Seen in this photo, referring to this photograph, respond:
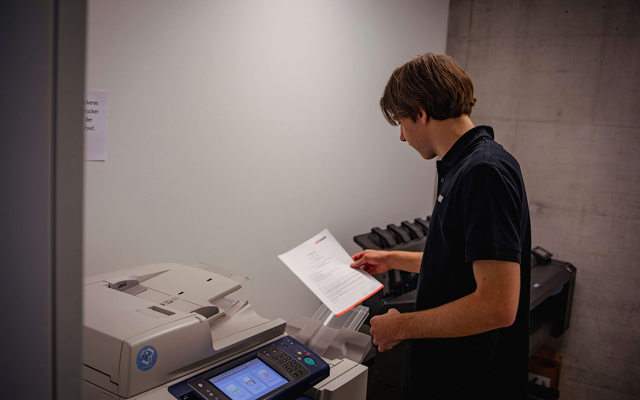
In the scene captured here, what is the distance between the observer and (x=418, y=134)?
58.2 inches

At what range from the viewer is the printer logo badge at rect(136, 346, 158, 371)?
1.05 m

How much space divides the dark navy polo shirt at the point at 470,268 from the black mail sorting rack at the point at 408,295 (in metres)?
0.61

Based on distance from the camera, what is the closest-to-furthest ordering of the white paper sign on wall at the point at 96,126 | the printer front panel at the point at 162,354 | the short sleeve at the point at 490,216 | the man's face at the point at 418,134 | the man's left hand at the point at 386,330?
1. the printer front panel at the point at 162,354
2. the short sleeve at the point at 490,216
3. the man's left hand at the point at 386,330
4. the man's face at the point at 418,134
5. the white paper sign on wall at the point at 96,126

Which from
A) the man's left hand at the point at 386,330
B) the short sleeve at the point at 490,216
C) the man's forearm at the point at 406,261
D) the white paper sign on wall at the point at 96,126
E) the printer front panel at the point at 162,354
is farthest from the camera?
the man's forearm at the point at 406,261

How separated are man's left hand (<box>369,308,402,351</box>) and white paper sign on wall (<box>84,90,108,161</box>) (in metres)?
1.01

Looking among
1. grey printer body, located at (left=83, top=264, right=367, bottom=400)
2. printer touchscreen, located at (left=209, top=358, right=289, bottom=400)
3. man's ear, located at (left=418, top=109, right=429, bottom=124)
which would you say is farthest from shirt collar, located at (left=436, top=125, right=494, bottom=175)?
printer touchscreen, located at (left=209, top=358, right=289, bottom=400)

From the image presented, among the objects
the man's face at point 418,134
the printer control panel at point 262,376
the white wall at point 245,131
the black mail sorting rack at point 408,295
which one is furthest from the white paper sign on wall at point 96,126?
the black mail sorting rack at point 408,295

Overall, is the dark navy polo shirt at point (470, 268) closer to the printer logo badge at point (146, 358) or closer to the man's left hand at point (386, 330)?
the man's left hand at point (386, 330)

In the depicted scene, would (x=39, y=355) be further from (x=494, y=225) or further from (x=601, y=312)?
(x=601, y=312)

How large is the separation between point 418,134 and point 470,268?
42 centimetres

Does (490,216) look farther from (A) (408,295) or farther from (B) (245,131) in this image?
(B) (245,131)

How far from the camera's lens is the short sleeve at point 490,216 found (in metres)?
1.15

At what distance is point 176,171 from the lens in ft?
6.15

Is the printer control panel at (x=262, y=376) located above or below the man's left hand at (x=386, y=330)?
below
